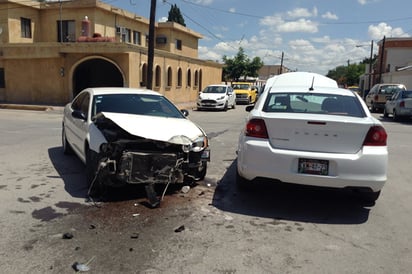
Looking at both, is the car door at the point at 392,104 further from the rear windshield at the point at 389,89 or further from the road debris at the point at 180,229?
the road debris at the point at 180,229

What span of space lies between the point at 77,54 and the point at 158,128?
20.4 m

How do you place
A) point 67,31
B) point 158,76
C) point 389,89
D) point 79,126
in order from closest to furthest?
point 79,126, point 389,89, point 158,76, point 67,31

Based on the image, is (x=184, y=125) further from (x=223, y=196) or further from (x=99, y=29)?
(x=99, y=29)

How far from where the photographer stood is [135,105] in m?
6.82

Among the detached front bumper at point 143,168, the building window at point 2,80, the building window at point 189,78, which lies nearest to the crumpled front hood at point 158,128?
the detached front bumper at point 143,168

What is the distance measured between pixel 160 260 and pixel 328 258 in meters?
1.64

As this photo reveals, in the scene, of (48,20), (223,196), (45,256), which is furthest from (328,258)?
(48,20)

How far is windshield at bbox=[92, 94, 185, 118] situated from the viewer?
657 centimetres

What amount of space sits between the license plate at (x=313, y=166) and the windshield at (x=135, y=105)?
9.36ft

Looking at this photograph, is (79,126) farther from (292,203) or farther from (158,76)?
(158,76)

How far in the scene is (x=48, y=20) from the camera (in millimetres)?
30406

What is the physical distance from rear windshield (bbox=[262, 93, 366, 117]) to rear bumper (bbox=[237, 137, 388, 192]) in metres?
0.70

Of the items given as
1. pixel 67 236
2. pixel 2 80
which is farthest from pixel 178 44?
pixel 67 236

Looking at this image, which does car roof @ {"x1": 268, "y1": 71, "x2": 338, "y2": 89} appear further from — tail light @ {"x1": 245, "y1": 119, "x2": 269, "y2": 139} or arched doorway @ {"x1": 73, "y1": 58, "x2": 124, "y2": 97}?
arched doorway @ {"x1": 73, "y1": 58, "x2": 124, "y2": 97}
